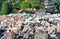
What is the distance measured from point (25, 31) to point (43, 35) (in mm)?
1016

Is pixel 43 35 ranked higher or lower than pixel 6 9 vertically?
higher

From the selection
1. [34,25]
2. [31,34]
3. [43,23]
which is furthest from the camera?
[43,23]

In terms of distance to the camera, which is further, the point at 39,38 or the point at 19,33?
the point at 19,33

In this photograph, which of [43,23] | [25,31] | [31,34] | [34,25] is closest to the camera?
[31,34]

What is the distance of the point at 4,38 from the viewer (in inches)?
278

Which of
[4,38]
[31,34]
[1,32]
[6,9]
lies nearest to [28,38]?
[31,34]

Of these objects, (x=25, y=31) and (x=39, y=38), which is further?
(x=25, y=31)

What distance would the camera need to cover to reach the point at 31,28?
24.8ft

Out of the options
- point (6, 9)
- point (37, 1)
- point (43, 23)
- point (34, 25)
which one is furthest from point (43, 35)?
Result: point (37, 1)

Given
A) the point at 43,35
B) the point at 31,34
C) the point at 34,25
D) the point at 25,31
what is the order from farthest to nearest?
the point at 34,25 < the point at 25,31 < the point at 31,34 < the point at 43,35

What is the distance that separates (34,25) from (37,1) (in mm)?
14897

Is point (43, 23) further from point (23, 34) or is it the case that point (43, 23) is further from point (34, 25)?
point (23, 34)

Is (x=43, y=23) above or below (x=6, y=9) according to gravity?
above

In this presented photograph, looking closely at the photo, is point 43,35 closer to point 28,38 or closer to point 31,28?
point 28,38
